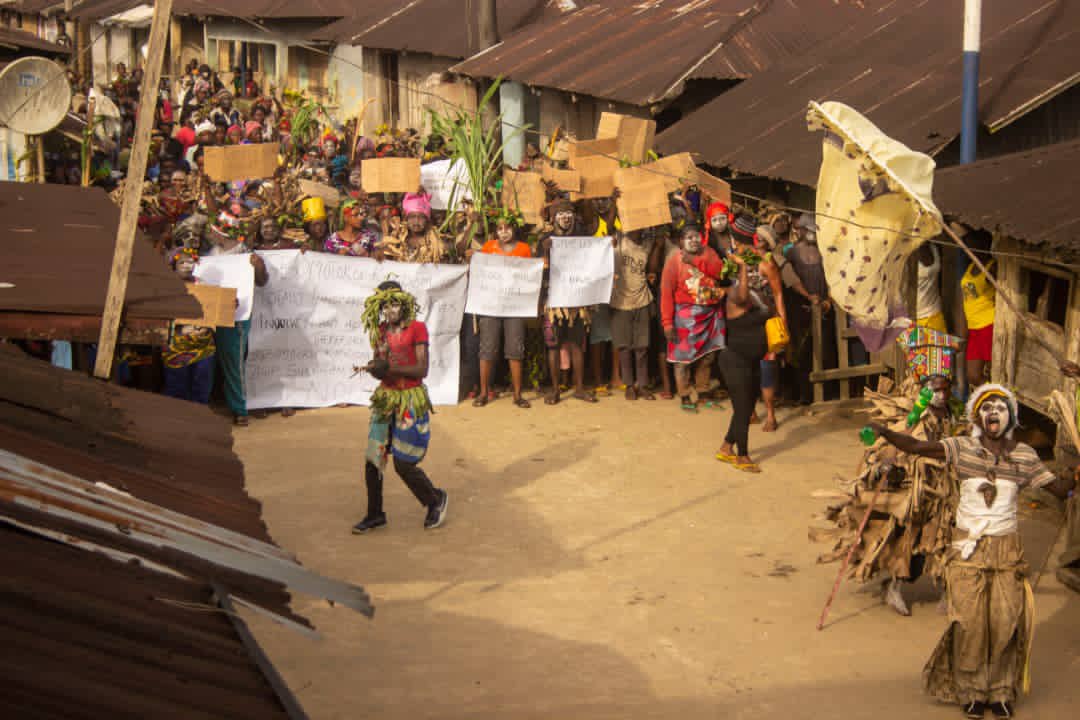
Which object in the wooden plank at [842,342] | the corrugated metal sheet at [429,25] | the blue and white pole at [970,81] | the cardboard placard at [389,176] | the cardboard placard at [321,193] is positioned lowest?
the wooden plank at [842,342]

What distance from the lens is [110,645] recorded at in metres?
3.38

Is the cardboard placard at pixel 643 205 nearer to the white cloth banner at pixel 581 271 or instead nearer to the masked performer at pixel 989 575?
the white cloth banner at pixel 581 271

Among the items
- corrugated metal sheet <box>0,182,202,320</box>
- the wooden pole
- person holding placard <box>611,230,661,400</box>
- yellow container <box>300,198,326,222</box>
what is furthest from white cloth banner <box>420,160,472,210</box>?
the wooden pole

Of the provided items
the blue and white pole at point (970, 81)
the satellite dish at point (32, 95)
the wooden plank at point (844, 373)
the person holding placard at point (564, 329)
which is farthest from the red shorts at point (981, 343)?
the satellite dish at point (32, 95)

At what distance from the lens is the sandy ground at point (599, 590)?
25.0 feet

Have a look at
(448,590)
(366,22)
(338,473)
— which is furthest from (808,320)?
(366,22)

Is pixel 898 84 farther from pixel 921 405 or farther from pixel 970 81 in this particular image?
pixel 921 405

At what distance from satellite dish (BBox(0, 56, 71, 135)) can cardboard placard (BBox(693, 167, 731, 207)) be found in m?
6.19

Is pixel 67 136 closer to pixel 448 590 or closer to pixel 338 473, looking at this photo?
pixel 338 473

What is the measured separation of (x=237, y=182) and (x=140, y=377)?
123 inches

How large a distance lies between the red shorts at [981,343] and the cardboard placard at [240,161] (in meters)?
7.38

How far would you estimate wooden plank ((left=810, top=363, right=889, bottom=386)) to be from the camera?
44.8 feet

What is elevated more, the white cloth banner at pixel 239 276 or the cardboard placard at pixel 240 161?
the cardboard placard at pixel 240 161

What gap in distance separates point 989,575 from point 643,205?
23.6 ft
